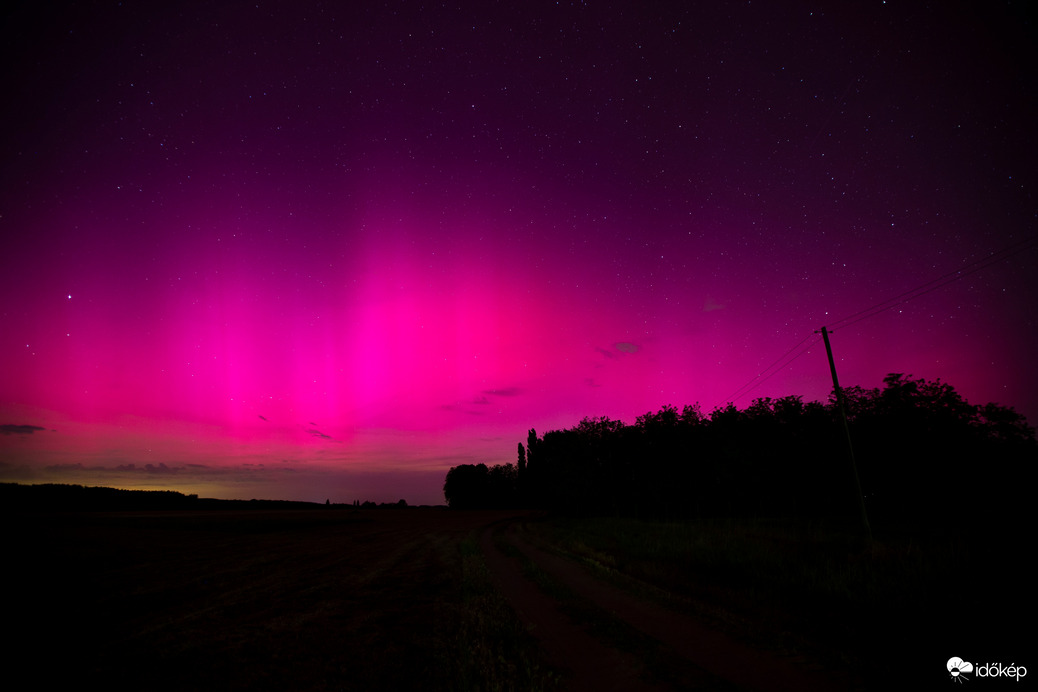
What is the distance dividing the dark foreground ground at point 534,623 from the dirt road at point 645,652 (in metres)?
0.05

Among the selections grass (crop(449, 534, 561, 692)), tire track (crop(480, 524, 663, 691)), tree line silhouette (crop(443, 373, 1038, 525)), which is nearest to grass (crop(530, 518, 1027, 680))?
tire track (crop(480, 524, 663, 691))

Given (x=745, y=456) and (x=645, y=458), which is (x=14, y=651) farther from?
(x=645, y=458)

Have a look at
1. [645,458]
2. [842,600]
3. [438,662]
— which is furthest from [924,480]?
[438,662]

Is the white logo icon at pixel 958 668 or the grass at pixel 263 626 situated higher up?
the white logo icon at pixel 958 668

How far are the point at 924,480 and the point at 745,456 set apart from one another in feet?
61.5

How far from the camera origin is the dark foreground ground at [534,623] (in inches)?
284

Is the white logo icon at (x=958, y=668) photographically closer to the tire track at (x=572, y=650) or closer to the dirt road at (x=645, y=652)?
the dirt road at (x=645, y=652)

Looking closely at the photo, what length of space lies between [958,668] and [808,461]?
206 feet

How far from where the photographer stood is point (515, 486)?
149 meters

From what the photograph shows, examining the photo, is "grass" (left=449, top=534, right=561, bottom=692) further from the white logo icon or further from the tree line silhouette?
the tree line silhouette

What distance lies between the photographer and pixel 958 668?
6.89 m

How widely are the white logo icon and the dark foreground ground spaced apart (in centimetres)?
20

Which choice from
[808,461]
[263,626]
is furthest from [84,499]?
[808,461]

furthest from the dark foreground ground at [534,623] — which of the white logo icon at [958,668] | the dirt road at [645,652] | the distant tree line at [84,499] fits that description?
the distant tree line at [84,499]
